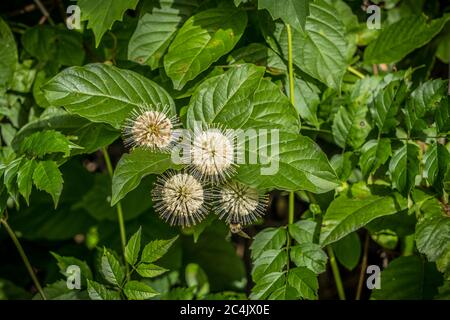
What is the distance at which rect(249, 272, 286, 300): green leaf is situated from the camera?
1.48m

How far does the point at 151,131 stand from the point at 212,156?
0.48 ft

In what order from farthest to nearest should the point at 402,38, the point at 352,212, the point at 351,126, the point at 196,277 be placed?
the point at 196,277 → the point at 402,38 → the point at 351,126 → the point at 352,212

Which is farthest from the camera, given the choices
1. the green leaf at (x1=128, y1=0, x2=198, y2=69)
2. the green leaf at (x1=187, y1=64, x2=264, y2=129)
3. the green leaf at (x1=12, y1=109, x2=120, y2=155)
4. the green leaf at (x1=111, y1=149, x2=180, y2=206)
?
the green leaf at (x1=128, y1=0, x2=198, y2=69)

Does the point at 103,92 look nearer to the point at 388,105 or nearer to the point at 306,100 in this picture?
the point at 306,100

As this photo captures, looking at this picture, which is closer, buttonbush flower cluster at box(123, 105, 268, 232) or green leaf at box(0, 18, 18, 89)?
buttonbush flower cluster at box(123, 105, 268, 232)

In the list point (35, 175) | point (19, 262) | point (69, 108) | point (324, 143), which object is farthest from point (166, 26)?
point (19, 262)

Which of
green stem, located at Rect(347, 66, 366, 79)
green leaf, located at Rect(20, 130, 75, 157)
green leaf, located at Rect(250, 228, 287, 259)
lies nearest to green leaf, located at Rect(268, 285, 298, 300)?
green leaf, located at Rect(250, 228, 287, 259)

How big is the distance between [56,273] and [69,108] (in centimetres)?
98

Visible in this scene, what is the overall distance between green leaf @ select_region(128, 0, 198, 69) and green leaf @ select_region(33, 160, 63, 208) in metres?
0.36

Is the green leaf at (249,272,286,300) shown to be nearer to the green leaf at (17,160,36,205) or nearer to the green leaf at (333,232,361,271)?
the green leaf at (333,232,361,271)

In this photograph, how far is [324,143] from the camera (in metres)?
2.08

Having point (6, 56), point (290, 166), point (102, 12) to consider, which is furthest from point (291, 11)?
point (6, 56)

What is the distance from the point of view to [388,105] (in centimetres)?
163

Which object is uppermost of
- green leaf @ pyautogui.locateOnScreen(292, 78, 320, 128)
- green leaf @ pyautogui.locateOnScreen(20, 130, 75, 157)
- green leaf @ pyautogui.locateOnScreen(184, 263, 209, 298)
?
green leaf @ pyautogui.locateOnScreen(292, 78, 320, 128)
